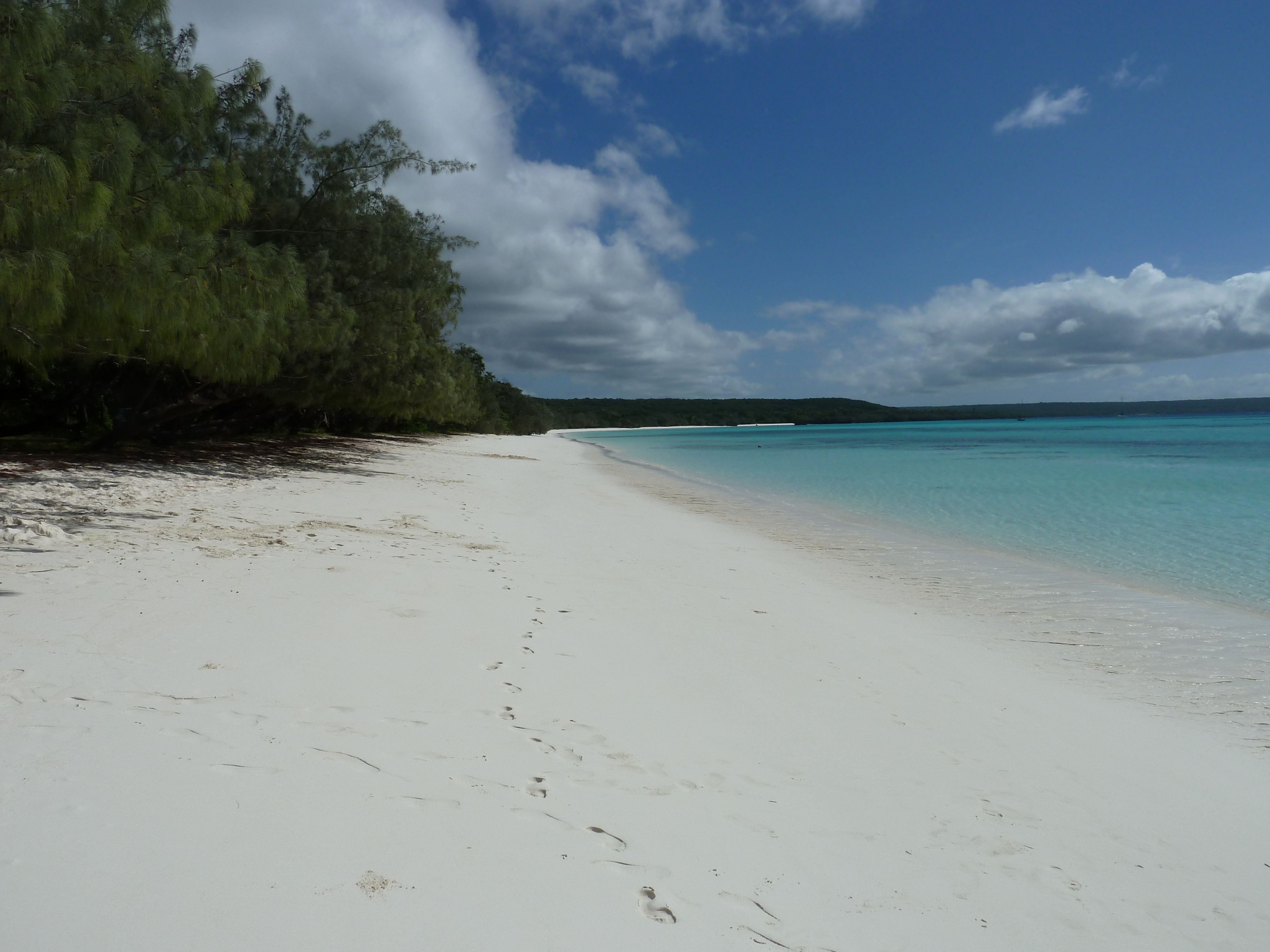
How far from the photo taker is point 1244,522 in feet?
44.5

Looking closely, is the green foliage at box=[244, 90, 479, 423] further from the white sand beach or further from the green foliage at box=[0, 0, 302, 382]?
the white sand beach

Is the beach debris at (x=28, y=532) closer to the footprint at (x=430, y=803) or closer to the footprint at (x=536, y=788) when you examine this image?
the footprint at (x=430, y=803)

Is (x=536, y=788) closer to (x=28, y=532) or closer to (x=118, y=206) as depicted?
(x=28, y=532)

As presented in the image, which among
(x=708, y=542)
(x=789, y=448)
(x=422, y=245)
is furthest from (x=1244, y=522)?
(x=789, y=448)

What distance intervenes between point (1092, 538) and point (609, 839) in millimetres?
12085

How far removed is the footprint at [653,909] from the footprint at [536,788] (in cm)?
62

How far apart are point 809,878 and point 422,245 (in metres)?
18.3

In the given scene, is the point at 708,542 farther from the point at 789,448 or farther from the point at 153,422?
the point at 789,448

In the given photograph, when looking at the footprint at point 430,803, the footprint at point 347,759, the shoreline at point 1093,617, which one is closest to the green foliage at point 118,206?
the footprint at point 347,759

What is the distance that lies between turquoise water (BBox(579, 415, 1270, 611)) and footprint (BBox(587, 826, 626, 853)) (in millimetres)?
8105

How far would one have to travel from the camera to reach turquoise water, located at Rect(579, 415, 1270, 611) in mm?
10047

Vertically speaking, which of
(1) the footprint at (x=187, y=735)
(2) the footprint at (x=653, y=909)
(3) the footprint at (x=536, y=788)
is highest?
(1) the footprint at (x=187, y=735)

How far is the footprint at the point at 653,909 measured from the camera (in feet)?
7.13

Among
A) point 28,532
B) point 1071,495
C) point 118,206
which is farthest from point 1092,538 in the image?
point 118,206
